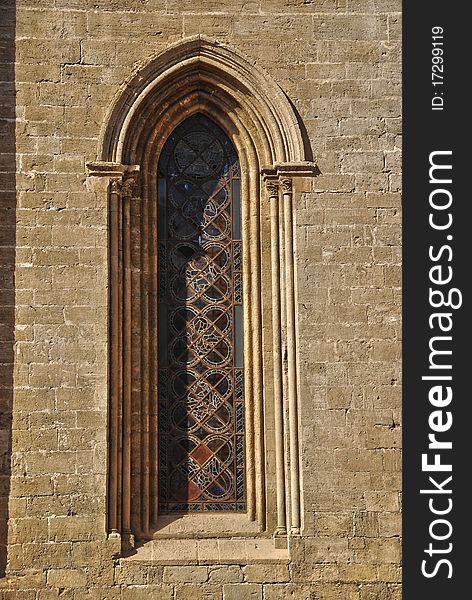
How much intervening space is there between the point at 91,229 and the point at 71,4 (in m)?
2.21

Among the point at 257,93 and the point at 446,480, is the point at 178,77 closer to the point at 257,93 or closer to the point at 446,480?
the point at 257,93

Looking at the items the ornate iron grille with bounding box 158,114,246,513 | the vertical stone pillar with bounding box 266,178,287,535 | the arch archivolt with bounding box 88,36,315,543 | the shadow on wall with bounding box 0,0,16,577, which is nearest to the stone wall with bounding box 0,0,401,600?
the shadow on wall with bounding box 0,0,16,577

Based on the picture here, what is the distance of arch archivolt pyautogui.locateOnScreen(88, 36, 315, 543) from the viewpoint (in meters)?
8.30

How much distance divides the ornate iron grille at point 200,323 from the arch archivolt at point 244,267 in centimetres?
13

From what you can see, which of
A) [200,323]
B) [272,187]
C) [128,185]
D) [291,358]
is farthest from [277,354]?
[128,185]

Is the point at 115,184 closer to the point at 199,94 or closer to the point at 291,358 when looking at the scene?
the point at 199,94

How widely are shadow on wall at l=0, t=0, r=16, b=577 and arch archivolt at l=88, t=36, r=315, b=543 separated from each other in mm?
811

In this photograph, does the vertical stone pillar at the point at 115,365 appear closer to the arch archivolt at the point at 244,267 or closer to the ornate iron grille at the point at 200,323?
the arch archivolt at the point at 244,267

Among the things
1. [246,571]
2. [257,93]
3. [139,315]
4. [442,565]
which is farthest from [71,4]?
[442,565]

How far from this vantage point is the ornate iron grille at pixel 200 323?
28.2 feet

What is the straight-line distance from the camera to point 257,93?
864cm

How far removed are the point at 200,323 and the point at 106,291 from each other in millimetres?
1023

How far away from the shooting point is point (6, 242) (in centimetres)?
832

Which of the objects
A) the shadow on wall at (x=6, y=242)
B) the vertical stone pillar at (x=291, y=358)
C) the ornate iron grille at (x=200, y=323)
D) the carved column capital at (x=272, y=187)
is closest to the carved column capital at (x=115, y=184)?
the ornate iron grille at (x=200, y=323)
